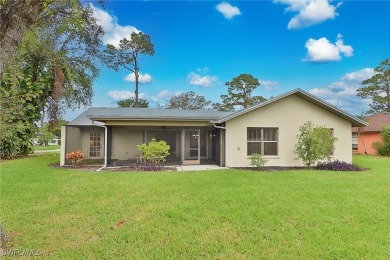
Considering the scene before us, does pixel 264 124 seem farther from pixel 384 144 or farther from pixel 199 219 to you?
pixel 384 144

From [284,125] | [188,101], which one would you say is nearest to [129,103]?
[188,101]

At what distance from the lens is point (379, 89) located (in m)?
32.4

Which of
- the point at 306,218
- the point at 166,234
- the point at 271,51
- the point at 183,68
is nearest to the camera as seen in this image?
the point at 166,234

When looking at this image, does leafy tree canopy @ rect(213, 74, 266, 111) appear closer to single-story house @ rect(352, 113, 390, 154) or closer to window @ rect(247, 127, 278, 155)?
single-story house @ rect(352, 113, 390, 154)

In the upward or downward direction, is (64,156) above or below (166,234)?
above

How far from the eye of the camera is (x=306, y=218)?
5.04 metres

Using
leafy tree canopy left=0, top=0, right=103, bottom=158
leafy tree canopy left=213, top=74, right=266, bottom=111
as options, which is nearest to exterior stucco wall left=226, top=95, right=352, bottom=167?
leafy tree canopy left=0, top=0, right=103, bottom=158

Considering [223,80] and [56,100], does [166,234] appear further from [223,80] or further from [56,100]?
Answer: [223,80]

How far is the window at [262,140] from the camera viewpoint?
13053 mm

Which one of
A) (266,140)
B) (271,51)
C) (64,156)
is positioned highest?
(271,51)

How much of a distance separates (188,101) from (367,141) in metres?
24.1

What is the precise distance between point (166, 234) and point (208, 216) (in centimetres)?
112

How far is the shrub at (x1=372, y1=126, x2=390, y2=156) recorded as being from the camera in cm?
1969

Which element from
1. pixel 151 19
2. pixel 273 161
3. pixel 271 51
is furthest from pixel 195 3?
pixel 273 161
